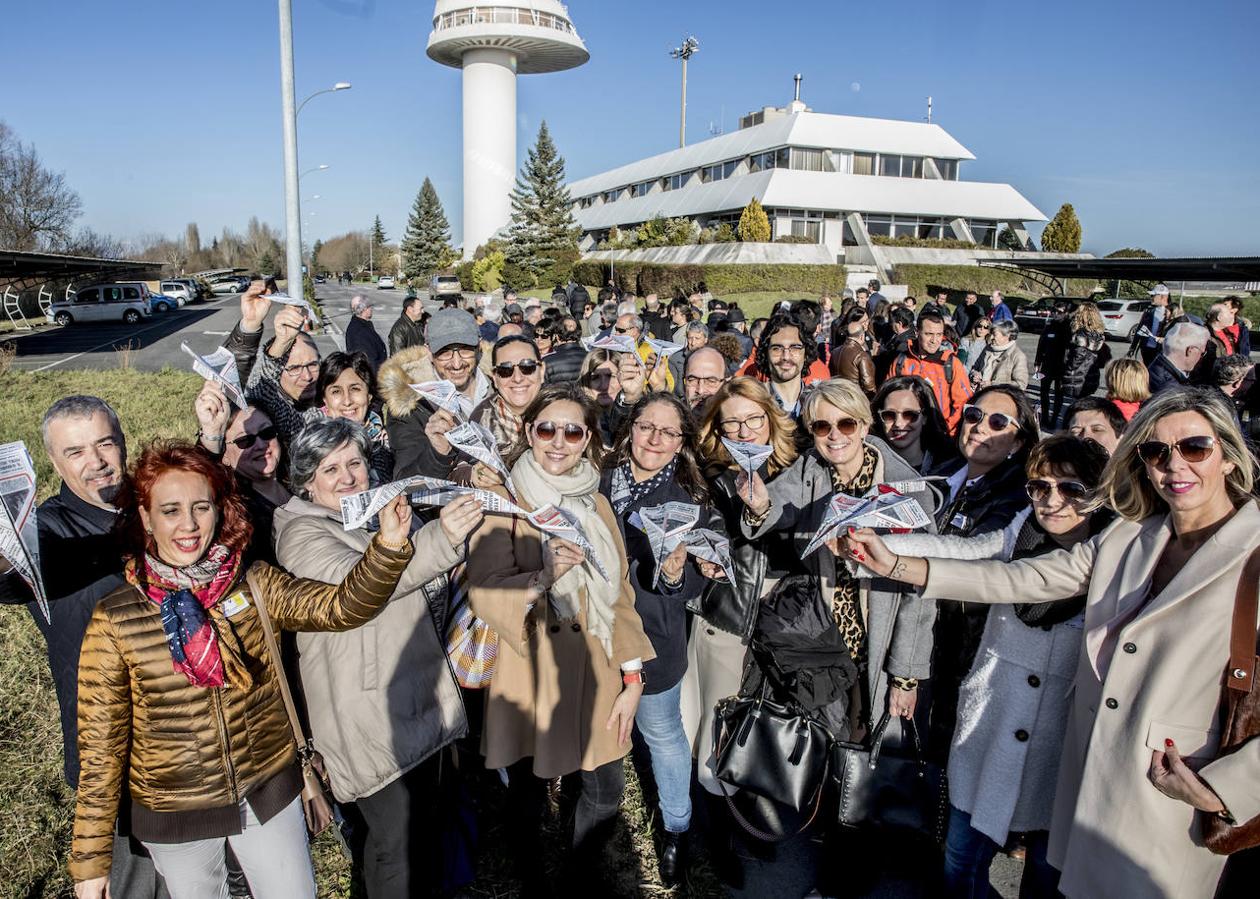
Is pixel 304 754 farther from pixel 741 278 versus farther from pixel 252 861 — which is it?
pixel 741 278

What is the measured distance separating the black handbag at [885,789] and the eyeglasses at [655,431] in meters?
1.47

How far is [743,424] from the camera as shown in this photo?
12.6 feet

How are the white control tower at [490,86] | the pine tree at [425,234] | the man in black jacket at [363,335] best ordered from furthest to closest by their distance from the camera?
the pine tree at [425,234] → the white control tower at [490,86] → the man in black jacket at [363,335]

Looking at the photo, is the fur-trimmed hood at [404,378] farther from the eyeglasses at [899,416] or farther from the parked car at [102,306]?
the parked car at [102,306]

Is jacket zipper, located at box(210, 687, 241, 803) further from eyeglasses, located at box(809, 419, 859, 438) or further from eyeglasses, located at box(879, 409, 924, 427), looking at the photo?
eyeglasses, located at box(879, 409, 924, 427)

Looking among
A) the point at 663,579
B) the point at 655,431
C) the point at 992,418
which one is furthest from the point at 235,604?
the point at 992,418

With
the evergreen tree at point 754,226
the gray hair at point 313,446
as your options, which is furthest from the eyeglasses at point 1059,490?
the evergreen tree at point 754,226

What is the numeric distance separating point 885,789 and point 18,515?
320 cm

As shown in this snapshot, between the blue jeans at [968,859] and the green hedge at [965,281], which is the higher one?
the green hedge at [965,281]

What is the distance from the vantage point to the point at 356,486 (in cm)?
301

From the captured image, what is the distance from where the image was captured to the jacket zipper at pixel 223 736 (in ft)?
8.18

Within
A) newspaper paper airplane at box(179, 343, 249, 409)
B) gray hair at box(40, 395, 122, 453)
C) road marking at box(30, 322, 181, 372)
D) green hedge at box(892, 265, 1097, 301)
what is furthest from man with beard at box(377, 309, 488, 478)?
green hedge at box(892, 265, 1097, 301)

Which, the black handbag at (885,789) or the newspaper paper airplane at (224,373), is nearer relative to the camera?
the black handbag at (885,789)

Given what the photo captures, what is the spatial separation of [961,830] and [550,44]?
230 feet
